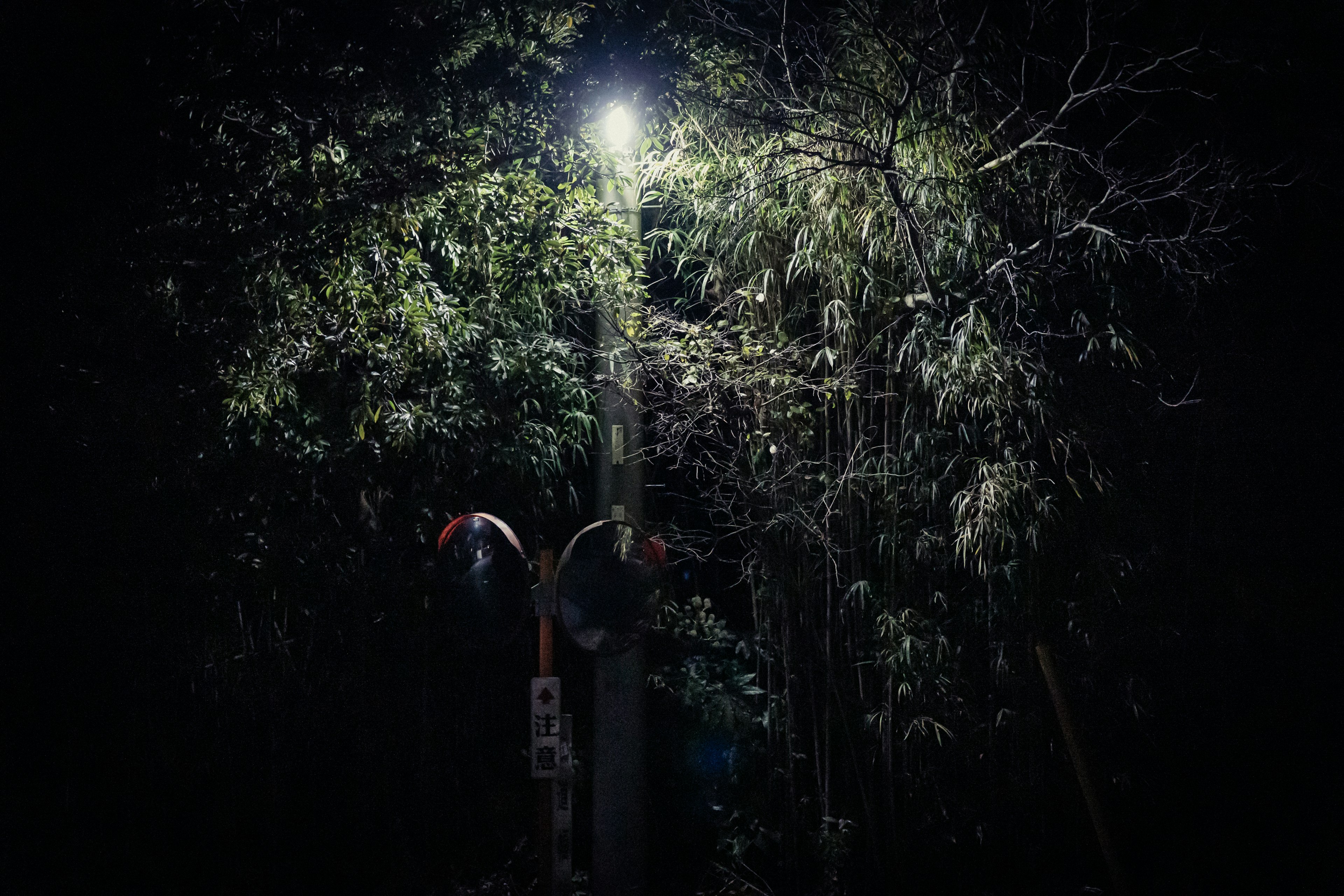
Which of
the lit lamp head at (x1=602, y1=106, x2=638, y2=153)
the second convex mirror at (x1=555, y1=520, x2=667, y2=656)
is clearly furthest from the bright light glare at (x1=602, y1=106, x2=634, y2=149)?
the second convex mirror at (x1=555, y1=520, x2=667, y2=656)

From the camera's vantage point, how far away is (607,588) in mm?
3932

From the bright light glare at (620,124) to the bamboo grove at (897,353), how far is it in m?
0.31

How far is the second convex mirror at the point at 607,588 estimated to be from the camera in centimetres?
391

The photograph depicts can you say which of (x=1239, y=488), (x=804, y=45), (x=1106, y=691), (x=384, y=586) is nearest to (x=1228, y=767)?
(x=1106, y=691)

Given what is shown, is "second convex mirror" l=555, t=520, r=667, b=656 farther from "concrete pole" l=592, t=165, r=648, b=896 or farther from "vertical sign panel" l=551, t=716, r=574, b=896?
"vertical sign panel" l=551, t=716, r=574, b=896

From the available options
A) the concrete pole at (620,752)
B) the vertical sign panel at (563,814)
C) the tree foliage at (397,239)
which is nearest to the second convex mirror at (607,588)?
the concrete pole at (620,752)

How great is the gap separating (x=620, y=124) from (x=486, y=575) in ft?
7.24

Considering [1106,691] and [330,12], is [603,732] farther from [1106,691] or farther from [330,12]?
[330,12]

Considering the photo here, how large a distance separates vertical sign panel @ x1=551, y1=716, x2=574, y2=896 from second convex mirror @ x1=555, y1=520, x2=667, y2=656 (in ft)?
1.22

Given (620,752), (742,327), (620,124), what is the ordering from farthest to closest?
(742,327) < (620,124) < (620,752)

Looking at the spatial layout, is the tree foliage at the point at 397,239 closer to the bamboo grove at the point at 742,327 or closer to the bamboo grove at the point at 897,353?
the bamboo grove at the point at 742,327

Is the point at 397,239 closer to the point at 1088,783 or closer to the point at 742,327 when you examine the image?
the point at 742,327

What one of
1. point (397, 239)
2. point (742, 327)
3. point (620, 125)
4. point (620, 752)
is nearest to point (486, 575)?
point (620, 752)

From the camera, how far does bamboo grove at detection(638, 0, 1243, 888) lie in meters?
4.28
